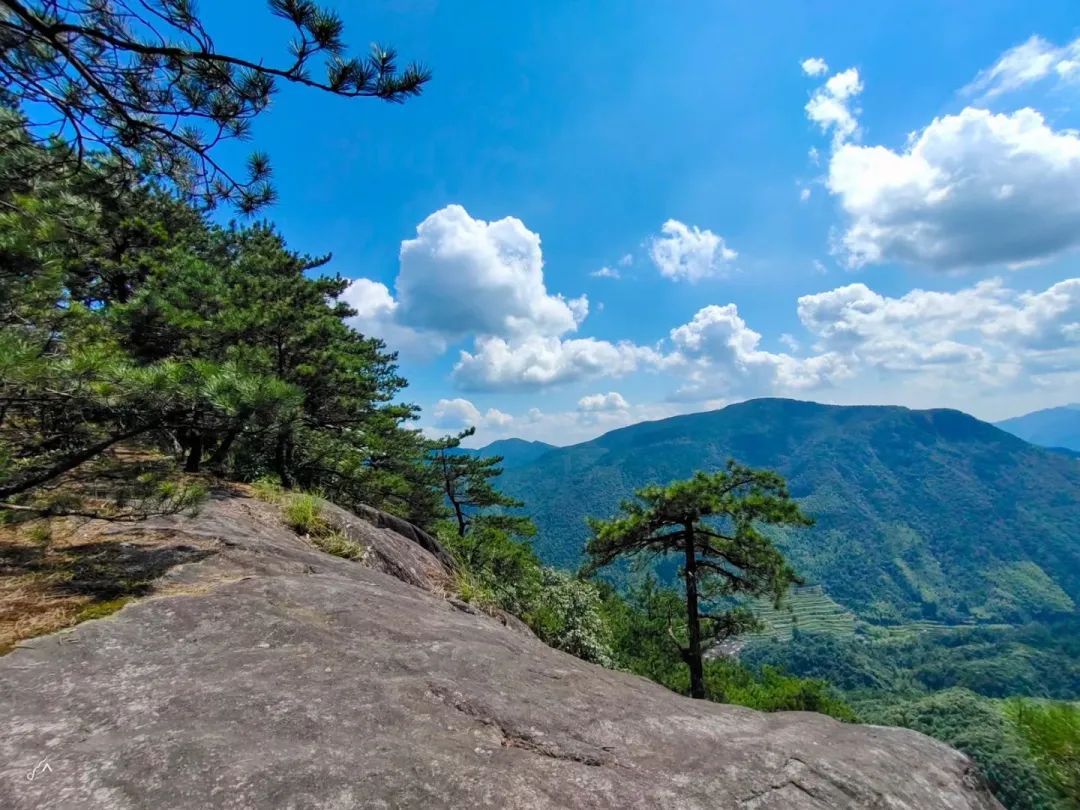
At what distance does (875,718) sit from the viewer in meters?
57.8

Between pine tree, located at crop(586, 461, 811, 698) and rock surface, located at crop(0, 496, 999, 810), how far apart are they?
31.2 feet

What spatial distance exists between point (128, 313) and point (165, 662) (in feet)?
25.5

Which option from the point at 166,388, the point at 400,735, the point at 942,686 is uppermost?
the point at 166,388

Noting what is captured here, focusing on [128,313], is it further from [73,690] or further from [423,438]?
[423,438]

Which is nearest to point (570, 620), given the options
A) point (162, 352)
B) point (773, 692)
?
point (162, 352)

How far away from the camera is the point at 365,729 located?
8.93 feet

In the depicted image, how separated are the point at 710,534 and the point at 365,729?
13.2 meters

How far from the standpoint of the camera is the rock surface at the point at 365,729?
7.35ft

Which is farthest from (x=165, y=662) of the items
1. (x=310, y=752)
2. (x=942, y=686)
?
(x=942, y=686)

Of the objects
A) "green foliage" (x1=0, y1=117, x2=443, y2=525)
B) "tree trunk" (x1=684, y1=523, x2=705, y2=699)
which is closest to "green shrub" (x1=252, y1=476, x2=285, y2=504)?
"green foliage" (x1=0, y1=117, x2=443, y2=525)

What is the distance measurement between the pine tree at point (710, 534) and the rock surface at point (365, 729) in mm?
9505

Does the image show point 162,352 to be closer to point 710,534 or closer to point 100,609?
point 100,609

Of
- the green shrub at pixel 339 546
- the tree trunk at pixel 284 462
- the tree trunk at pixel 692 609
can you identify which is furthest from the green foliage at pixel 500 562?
the green shrub at pixel 339 546

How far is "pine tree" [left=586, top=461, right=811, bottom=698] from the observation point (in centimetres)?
1335
